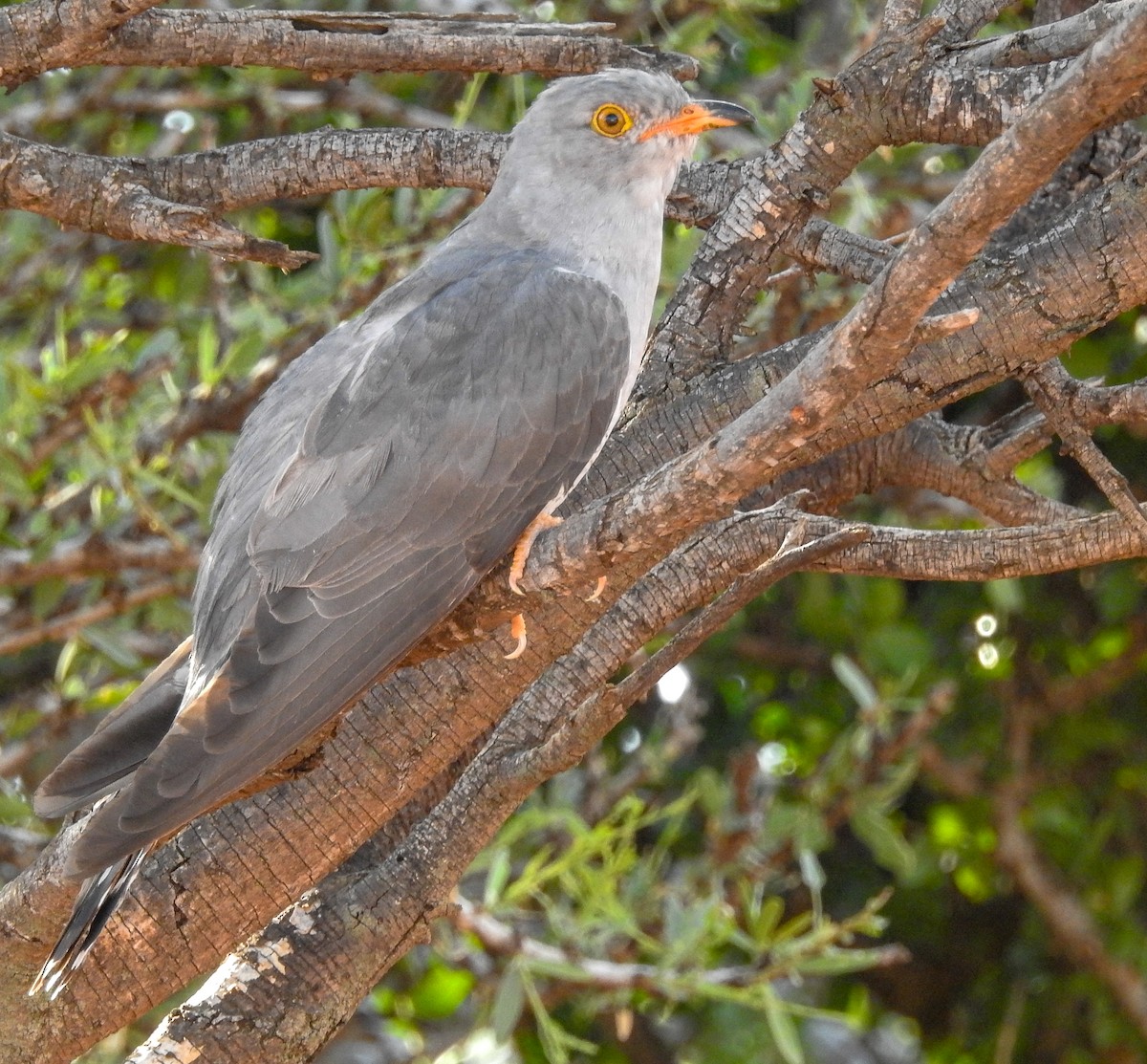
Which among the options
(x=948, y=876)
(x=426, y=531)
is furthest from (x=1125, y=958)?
(x=426, y=531)

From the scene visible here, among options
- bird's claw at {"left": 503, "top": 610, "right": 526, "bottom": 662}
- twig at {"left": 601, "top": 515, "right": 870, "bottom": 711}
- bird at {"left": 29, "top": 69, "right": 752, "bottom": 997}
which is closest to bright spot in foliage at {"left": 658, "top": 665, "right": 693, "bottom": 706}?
bird at {"left": 29, "top": 69, "right": 752, "bottom": 997}

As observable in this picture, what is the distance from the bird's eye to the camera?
124 inches

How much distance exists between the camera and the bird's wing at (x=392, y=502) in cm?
223

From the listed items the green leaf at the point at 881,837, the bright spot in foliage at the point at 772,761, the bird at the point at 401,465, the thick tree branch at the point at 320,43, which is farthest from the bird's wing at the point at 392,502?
the bright spot in foliage at the point at 772,761

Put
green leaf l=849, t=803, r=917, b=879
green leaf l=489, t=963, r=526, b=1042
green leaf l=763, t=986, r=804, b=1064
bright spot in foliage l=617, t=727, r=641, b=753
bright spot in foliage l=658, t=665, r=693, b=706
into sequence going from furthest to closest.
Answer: bright spot in foliage l=617, t=727, r=641, b=753 → bright spot in foliage l=658, t=665, r=693, b=706 → green leaf l=849, t=803, r=917, b=879 → green leaf l=489, t=963, r=526, b=1042 → green leaf l=763, t=986, r=804, b=1064

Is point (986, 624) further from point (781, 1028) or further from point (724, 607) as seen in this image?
point (724, 607)

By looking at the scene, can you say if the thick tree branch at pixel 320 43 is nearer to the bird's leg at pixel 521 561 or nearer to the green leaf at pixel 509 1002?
the bird's leg at pixel 521 561

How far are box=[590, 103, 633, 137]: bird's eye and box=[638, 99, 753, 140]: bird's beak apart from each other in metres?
0.04

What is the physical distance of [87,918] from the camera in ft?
7.28

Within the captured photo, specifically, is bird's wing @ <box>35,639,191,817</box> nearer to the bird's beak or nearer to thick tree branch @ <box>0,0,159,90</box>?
thick tree branch @ <box>0,0,159,90</box>

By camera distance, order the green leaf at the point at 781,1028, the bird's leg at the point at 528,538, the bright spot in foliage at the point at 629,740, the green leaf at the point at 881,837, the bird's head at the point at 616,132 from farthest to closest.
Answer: the bright spot in foliage at the point at 629,740
the green leaf at the point at 881,837
the green leaf at the point at 781,1028
the bird's head at the point at 616,132
the bird's leg at the point at 528,538

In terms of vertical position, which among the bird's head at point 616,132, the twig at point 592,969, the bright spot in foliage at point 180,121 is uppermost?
the bird's head at point 616,132

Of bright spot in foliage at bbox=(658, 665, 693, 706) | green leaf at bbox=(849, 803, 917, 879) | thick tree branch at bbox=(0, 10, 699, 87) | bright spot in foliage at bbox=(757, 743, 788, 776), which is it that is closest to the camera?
thick tree branch at bbox=(0, 10, 699, 87)

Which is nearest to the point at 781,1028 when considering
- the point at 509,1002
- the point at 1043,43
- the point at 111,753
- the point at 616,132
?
the point at 509,1002
